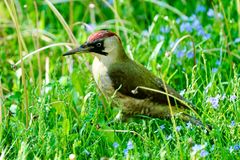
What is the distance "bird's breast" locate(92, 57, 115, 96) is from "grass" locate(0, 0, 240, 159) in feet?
0.21

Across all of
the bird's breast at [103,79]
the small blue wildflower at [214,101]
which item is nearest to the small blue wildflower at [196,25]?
the bird's breast at [103,79]

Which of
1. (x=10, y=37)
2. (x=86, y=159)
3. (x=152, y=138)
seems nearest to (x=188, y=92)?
(x=152, y=138)

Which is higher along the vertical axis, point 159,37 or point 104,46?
point 104,46

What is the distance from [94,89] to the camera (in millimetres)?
4922

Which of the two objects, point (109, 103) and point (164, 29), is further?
point (164, 29)

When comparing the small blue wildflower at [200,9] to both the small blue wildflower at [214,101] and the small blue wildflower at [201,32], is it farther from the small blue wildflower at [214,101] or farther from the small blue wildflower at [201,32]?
the small blue wildflower at [214,101]

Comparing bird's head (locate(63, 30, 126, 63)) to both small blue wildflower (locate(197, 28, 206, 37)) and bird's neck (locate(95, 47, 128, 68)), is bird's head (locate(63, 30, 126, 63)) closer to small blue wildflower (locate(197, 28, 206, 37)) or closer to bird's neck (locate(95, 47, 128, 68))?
bird's neck (locate(95, 47, 128, 68))

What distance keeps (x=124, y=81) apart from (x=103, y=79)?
0.47 feet

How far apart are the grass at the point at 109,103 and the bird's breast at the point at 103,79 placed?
0.06m

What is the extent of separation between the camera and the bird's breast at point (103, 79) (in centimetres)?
485

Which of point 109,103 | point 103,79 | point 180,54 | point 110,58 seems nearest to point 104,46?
point 110,58

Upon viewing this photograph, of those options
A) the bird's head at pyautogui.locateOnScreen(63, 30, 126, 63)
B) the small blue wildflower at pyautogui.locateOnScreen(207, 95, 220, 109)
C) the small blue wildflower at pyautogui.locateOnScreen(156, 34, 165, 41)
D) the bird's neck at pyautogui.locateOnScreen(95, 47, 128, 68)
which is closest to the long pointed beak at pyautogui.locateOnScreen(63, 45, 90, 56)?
the bird's head at pyautogui.locateOnScreen(63, 30, 126, 63)

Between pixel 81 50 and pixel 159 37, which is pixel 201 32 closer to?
pixel 159 37

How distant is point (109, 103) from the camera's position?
4.37 metres
